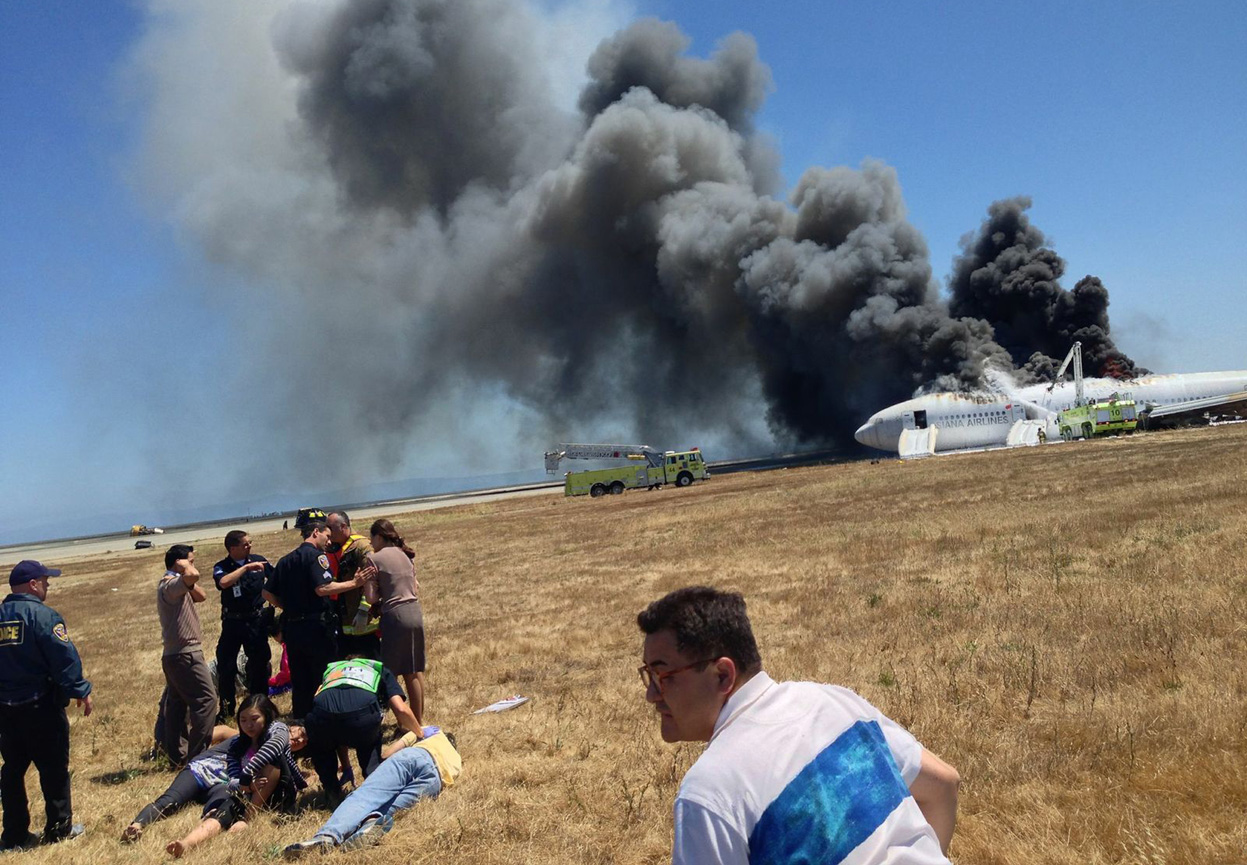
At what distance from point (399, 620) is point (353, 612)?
48cm

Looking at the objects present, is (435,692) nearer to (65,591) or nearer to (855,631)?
(855,631)

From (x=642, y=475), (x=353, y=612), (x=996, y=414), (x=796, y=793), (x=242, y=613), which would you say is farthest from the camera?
(x=996, y=414)

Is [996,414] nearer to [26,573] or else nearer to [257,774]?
[257,774]

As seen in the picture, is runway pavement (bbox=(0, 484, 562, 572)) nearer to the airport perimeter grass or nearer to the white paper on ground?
the airport perimeter grass

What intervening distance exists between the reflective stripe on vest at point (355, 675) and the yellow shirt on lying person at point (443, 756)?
0.55 metres

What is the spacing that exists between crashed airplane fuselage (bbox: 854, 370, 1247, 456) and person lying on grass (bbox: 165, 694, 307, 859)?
4623 cm

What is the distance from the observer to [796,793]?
198 centimetres

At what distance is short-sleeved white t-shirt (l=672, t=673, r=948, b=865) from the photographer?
192cm

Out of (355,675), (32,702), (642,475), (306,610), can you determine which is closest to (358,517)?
(642,475)

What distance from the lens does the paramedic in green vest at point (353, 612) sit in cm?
774

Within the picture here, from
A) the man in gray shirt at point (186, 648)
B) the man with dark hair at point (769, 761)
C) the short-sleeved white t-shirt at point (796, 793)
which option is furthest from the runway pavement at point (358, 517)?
the short-sleeved white t-shirt at point (796, 793)

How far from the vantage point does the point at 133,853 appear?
5836 millimetres

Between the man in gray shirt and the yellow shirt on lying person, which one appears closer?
the yellow shirt on lying person

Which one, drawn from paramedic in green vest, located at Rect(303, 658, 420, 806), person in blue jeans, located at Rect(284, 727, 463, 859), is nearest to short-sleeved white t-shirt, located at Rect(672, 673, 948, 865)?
person in blue jeans, located at Rect(284, 727, 463, 859)
